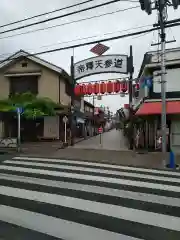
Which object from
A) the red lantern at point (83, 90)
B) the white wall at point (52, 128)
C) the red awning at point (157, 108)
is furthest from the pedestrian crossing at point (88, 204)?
the white wall at point (52, 128)

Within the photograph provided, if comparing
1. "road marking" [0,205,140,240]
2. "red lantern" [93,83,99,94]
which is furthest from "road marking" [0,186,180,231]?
"red lantern" [93,83,99,94]

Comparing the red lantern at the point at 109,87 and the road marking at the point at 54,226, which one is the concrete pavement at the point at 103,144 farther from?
the road marking at the point at 54,226

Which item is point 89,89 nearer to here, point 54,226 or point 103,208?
point 103,208

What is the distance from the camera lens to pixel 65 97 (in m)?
31.4

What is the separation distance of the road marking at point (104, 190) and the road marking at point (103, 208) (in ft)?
3.00

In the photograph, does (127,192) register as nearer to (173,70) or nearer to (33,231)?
(33,231)

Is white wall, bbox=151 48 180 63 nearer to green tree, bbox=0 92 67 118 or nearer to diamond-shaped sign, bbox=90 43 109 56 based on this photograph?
diamond-shaped sign, bbox=90 43 109 56

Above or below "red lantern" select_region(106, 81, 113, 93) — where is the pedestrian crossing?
below

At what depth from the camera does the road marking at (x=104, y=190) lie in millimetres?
7234

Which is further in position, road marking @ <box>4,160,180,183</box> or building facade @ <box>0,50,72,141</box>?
building facade @ <box>0,50,72,141</box>

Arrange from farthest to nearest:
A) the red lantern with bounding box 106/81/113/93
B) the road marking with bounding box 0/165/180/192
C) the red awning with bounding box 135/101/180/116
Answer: the red lantern with bounding box 106/81/113/93, the red awning with bounding box 135/101/180/116, the road marking with bounding box 0/165/180/192

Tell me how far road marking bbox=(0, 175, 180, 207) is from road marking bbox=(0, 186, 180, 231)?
0.92 meters

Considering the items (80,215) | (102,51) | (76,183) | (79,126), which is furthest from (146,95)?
(79,126)

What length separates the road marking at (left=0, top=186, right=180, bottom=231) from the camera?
5684 mm
